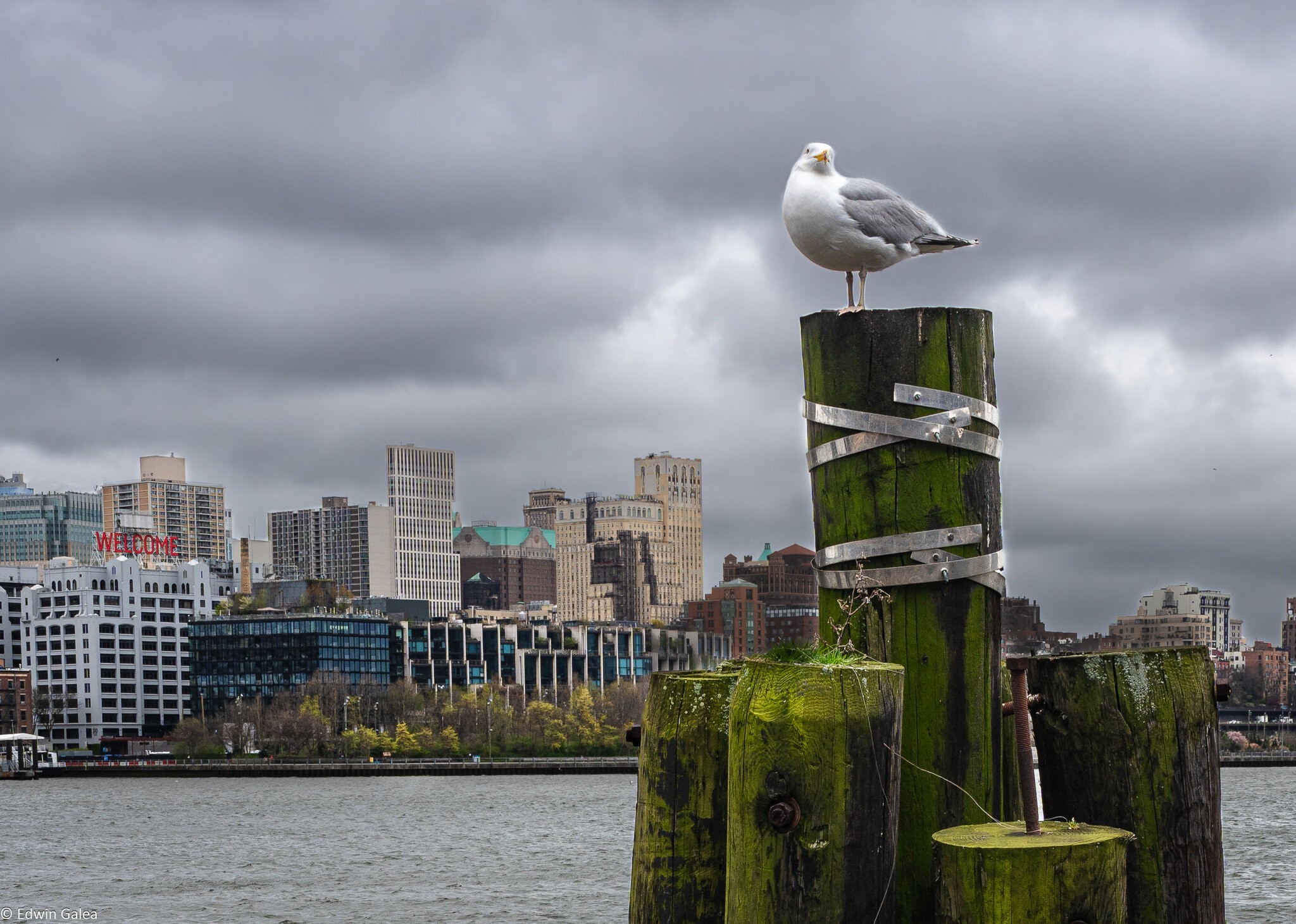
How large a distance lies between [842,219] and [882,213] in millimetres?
296

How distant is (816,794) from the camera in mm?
8227

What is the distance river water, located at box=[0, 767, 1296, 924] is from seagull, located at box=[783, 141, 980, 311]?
139ft

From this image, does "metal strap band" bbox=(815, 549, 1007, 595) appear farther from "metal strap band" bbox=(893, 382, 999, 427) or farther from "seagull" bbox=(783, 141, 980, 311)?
"seagull" bbox=(783, 141, 980, 311)

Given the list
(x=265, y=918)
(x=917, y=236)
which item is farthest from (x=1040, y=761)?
(x=265, y=918)

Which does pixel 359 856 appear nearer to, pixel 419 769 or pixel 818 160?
pixel 818 160

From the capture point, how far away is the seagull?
10430 millimetres

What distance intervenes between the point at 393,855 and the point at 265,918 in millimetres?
25658

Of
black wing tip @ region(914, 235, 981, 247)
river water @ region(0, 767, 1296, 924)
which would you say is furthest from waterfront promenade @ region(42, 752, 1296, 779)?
black wing tip @ region(914, 235, 981, 247)

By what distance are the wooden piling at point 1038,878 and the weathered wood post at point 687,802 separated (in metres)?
1.81

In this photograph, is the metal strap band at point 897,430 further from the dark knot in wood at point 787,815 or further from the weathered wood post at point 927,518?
the dark knot in wood at point 787,815

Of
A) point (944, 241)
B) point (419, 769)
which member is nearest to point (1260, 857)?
point (944, 241)

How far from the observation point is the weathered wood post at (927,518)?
9289mm

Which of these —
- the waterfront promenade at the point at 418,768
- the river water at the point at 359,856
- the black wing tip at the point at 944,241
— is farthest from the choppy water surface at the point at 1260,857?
the waterfront promenade at the point at 418,768

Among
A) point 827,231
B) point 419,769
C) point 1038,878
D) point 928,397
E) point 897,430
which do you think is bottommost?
point 419,769
